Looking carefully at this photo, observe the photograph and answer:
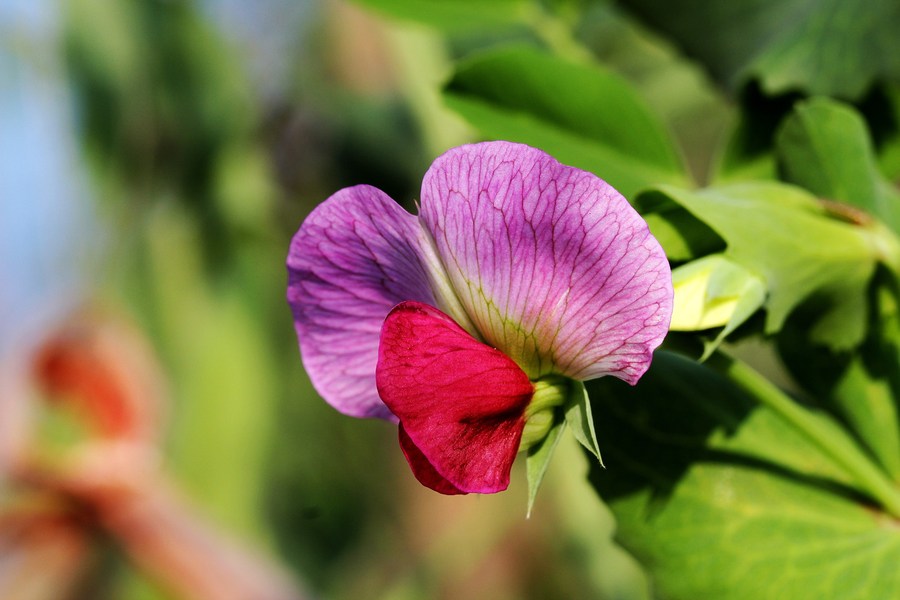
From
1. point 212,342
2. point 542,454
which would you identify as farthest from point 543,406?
point 212,342

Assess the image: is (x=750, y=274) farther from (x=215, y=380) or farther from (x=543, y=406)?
(x=215, y=380)

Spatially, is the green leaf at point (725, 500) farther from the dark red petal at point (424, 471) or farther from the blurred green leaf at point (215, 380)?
the blurred green leaf at point (215, 380)

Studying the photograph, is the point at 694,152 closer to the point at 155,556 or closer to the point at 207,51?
the point at 207,51

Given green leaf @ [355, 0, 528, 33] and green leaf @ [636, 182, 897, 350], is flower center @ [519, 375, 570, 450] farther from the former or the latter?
green leaf @ [355, 0, 528, 33]

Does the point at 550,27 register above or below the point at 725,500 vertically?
above

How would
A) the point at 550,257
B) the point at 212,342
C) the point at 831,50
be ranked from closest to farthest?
the point at 550,257
the point at 831,50
the point at 212,342

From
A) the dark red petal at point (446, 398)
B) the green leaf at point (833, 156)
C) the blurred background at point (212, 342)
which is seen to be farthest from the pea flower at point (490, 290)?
the blurred background at point (212, 342)
